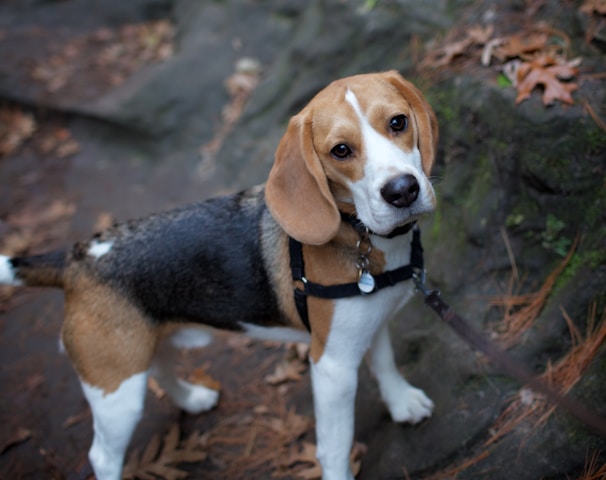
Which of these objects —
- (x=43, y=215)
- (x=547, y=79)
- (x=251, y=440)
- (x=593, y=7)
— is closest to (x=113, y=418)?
(x=251, y=440)

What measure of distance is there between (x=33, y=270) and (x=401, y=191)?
229 centimetres

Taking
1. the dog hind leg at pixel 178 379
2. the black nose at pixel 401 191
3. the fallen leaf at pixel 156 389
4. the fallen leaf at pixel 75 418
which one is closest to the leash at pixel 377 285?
the black nose at pixel 401 191

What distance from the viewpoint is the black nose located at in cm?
232

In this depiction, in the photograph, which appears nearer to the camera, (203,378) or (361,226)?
(361,226)

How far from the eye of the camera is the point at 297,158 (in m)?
2.60

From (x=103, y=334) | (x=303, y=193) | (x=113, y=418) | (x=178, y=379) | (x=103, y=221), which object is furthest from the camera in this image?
(x=103, y=221)

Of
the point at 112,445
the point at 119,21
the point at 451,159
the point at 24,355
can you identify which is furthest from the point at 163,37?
the point at 112,445

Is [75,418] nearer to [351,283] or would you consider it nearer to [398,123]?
[351,283]

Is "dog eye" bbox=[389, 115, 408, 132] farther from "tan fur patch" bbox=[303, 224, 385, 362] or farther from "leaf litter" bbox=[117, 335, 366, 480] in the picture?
"leaf litter" bbox=[117, 335, 366, 480]

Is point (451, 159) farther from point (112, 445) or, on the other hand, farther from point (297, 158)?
point (112, 445)

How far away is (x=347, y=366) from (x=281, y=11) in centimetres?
576

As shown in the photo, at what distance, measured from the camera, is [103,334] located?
3.15 meters

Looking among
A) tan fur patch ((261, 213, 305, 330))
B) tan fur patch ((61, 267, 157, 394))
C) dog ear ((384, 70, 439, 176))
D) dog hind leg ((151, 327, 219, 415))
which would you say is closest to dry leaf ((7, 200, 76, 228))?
dog hind leg ((151, 327, 219, 415))

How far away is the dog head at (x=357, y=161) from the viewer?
7.84ft
